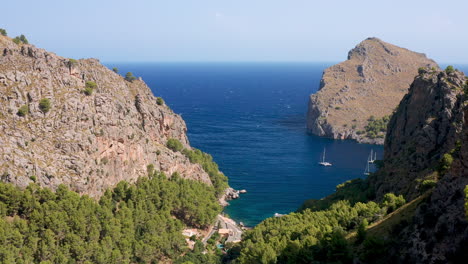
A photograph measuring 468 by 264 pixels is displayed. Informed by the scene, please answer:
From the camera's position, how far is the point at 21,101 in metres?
90.5

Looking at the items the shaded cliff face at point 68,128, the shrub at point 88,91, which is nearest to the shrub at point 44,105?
the shaded cliff face at point 68,128

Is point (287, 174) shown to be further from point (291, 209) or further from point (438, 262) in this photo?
point (438, 262)

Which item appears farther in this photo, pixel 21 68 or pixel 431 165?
pixel 21 68

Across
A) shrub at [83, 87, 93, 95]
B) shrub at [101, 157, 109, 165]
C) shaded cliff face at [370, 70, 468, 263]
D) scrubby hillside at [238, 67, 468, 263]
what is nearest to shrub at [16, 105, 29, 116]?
shrub at [83, 87, 93, 95]

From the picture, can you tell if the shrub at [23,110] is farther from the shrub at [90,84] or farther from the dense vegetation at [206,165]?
the dense vegetation at [206,165]

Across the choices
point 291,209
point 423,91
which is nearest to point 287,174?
point 291,209

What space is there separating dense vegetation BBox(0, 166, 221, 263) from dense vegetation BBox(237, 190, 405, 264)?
19.4 m

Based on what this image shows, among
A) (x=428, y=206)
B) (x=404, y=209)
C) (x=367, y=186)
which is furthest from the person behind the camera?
(x=367, y=186)

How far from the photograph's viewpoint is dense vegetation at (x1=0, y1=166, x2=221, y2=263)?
72.3m

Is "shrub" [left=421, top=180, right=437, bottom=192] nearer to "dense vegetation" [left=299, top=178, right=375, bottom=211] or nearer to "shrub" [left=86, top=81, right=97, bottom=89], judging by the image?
"dense vegetation" [left=299, top=178, right=375, bottom=211]

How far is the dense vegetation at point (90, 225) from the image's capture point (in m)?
72.3

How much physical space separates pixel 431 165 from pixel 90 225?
63.8m

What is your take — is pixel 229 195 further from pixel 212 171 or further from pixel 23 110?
pixel 23 110

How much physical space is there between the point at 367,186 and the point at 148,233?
47.5 m
